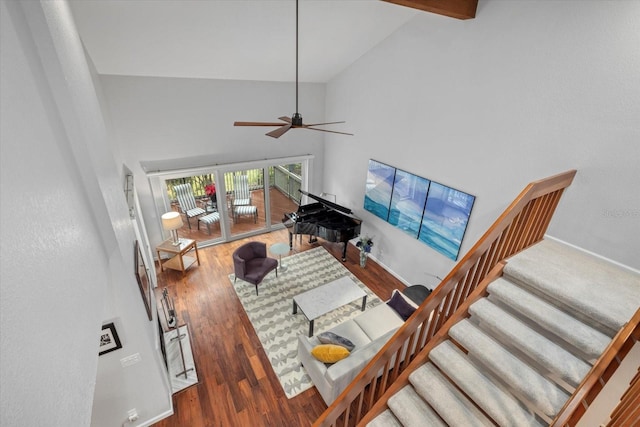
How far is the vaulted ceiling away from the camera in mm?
3523

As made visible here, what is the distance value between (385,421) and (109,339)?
8.98ft

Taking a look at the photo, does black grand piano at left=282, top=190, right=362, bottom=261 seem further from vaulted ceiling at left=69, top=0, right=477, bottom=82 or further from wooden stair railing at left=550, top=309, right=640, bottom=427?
wooden stair railing at left=550, top=309, right=640, bottom=427

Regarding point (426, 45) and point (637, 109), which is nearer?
point (637, 109)

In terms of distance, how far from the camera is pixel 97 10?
11.0 feet

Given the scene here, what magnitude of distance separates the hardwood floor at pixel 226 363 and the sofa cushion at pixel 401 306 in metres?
0.93

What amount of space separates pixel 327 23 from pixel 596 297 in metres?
4.65

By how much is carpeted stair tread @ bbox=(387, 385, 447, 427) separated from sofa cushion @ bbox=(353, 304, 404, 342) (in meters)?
1.60

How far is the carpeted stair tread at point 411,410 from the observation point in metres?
2.36

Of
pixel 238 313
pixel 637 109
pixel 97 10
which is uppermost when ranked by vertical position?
pixel 97 10

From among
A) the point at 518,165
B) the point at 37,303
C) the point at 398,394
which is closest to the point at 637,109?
the point at 518,165

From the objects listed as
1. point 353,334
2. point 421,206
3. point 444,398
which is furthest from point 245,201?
point 444,398

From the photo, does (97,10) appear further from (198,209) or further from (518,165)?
(518,165)

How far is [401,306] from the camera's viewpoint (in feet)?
14.9

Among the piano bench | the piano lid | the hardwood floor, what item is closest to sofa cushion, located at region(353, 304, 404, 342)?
the hardwood floor
